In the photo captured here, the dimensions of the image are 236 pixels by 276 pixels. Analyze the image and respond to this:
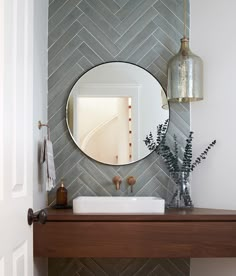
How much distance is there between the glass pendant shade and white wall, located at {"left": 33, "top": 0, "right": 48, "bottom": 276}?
852mm

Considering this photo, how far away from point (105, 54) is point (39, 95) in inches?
23.9

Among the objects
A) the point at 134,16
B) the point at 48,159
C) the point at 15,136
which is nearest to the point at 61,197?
the point at 48,159

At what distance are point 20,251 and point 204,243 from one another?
1.06m

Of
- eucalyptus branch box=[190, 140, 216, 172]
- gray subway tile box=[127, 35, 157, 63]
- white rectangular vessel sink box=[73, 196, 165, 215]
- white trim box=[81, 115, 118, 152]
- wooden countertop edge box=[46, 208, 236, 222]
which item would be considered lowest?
wooden countertop edge box=[46, 208, 236, 222]

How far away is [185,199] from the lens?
2.54 meters

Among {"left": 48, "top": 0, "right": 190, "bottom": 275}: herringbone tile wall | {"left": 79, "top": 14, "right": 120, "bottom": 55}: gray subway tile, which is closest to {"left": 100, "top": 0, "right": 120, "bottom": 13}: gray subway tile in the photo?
{"left": 48, "top": 0, "right": 190, "bottom": 275}: herringbone tile wall

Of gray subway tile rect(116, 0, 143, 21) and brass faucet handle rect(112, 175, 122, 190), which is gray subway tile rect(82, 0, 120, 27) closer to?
gray subway tile rect(116, 0, 143, 21)

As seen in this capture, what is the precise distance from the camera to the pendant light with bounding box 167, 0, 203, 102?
2.55 m

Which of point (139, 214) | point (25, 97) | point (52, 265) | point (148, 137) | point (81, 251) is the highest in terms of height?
point (25, 97)

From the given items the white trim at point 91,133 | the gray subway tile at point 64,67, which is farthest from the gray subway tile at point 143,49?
the white trim at point 91,133

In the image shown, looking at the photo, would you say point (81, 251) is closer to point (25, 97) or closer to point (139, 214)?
point (139, 214)

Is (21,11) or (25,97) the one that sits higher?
(21,11)

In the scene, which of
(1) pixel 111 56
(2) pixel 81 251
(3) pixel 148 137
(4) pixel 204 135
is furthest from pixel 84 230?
(1) pixel 111 56

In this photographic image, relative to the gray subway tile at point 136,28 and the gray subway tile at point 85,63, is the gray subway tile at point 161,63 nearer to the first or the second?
the gray subway tile at point 136,28
